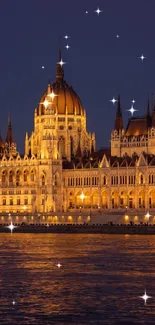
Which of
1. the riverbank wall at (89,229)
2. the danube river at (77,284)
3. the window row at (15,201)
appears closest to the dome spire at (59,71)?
the window row at (15,201)

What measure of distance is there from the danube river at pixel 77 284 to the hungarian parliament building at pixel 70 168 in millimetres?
59151

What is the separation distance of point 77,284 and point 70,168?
9954cm

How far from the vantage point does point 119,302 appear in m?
52.8

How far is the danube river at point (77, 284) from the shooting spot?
4897cm

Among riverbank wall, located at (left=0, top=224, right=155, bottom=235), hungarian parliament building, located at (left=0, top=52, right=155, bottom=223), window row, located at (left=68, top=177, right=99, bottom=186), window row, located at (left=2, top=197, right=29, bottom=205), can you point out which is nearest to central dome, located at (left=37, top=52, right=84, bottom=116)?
hungarian parliament building, located at (left=0, top=52, right=155, bottom=223)

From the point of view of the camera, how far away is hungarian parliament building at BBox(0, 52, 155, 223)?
5999 inches

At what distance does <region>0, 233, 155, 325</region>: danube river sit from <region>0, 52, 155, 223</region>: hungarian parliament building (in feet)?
194

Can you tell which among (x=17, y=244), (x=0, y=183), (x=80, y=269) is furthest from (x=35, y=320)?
(x=0, y=183)

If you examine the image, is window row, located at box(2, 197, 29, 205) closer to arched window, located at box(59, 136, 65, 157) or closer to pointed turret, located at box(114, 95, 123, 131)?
arched window, located at box(59, 136, 65, 157)

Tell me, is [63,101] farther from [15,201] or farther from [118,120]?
→ [15,201]

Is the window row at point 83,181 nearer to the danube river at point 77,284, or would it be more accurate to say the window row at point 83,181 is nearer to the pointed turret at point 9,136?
the pointed turret at point 9,136

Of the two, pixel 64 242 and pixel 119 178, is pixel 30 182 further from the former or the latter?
pixel 64 242

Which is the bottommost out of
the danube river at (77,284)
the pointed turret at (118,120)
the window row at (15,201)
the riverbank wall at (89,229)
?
the danube river at (77,284)

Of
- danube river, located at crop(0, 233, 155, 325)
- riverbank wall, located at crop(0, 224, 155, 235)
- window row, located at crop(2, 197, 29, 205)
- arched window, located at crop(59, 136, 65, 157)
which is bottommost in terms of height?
danube river, located at crop(0, 233, 155, 325)
